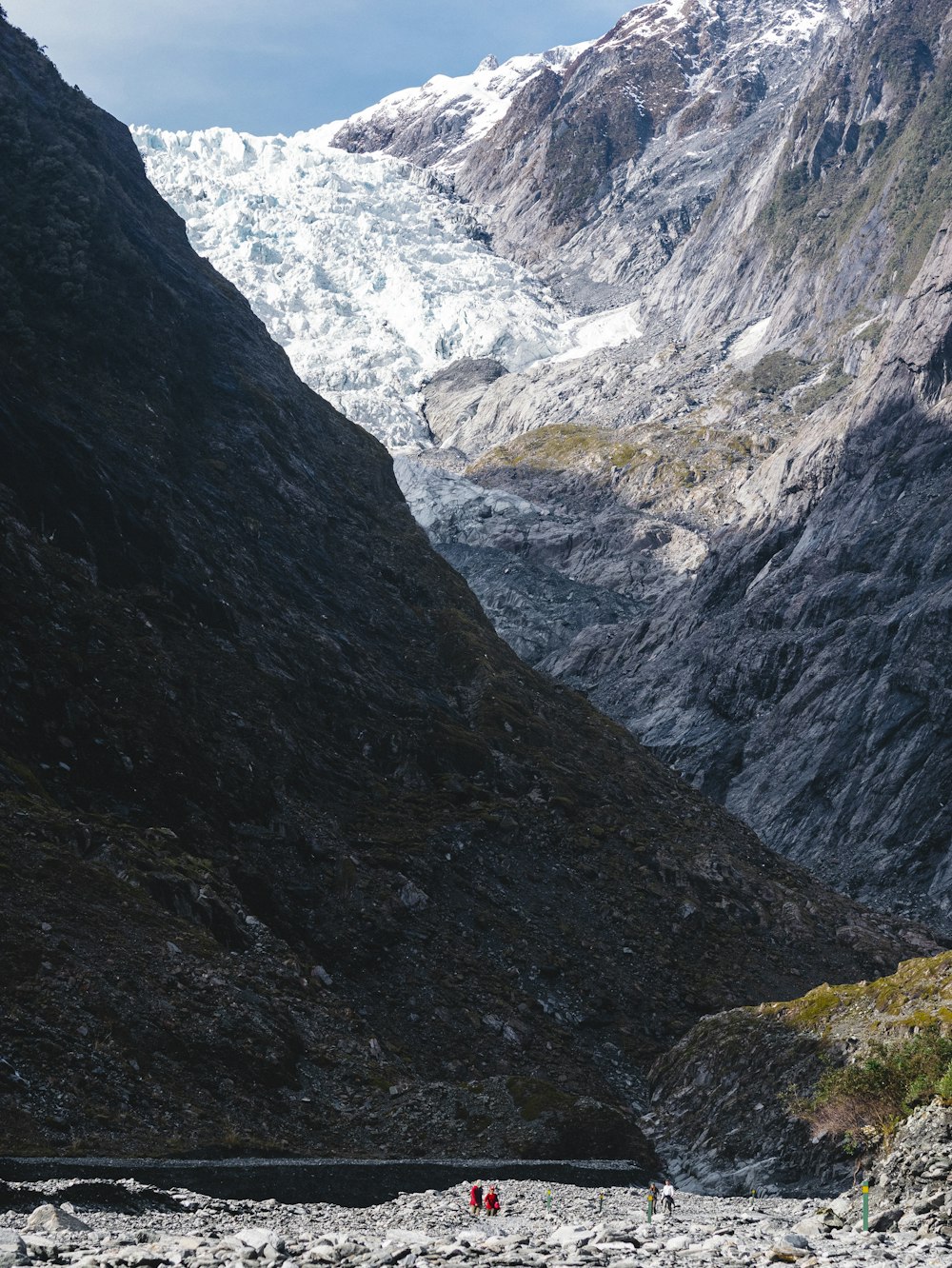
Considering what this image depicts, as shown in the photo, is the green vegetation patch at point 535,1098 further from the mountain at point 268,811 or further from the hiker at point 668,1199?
the hiker at point 668,1199

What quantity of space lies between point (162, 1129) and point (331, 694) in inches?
1513

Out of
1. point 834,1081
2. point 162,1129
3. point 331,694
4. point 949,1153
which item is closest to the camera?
point 949,1153

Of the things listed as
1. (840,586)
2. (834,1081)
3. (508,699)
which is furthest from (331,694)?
(840,586)

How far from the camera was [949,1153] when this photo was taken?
2745cm

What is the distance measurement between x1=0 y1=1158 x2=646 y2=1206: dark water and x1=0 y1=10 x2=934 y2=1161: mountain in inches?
41.3

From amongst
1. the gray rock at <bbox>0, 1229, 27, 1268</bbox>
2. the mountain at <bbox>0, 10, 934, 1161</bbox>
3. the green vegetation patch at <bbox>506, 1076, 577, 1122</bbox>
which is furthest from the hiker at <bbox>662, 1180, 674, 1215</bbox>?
the gray rock at <bbox>0, 1229, 27, 1268</bbox>

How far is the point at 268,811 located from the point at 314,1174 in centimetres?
2452

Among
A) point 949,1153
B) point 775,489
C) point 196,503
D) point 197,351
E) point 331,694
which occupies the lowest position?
point 949,1153

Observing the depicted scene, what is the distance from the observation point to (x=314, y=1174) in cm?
3675

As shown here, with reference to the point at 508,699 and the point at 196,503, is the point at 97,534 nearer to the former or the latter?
the point at 196,503

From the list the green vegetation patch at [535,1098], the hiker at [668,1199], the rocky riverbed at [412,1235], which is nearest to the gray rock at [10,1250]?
the rocky riverbed at [412,1235]

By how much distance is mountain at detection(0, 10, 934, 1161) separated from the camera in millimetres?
41219

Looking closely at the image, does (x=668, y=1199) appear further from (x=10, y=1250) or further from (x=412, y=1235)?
(x=10, y=1250)

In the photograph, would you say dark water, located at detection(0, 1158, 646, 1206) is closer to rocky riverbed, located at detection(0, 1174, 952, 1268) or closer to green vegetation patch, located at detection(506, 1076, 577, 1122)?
rocky riverbed, located at detection(0, 1174, 952, 1268)
